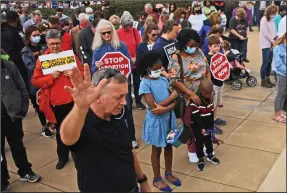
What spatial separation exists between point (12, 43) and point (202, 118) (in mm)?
3772

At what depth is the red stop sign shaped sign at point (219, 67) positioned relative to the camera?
495 centimetres

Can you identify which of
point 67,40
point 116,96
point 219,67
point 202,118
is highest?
point 116,96

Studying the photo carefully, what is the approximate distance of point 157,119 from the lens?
3.62 m

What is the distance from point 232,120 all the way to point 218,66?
105 cm

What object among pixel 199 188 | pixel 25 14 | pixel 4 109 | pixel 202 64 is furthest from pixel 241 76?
pixel 25 14

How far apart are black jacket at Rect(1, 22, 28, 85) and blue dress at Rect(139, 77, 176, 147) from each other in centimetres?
327

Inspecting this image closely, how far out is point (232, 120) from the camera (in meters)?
5.52

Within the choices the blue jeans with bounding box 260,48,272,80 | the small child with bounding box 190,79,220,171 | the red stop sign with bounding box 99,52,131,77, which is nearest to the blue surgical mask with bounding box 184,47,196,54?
the small child with bounding box 190,79,220,171

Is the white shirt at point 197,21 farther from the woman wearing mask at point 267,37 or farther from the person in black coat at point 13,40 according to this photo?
the person in black coat at point 13,40

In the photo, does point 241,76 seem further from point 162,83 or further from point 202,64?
point 162,83

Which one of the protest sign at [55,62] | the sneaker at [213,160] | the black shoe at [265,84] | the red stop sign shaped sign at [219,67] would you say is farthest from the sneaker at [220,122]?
the protest sign at [55,62]

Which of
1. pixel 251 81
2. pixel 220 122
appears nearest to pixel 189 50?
pixel 220 122

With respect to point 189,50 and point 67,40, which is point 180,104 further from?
point 67,40

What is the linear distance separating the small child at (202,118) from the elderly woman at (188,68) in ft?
0.23
